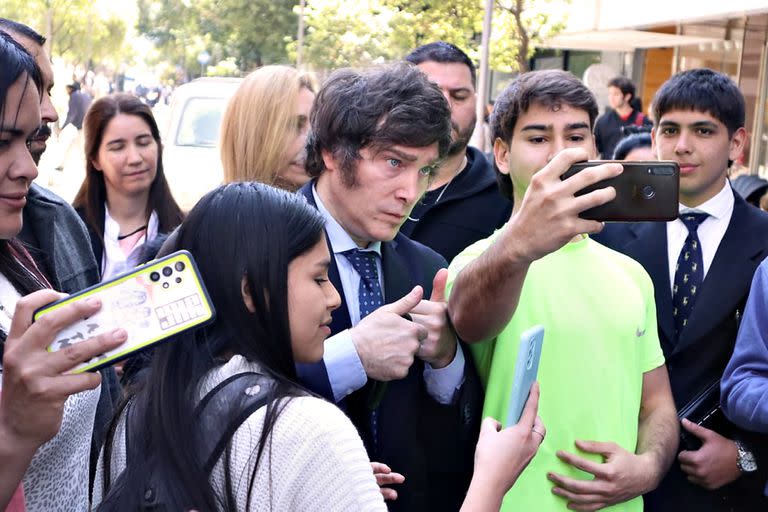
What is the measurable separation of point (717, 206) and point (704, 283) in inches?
13.7

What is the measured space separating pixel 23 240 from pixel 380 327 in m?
1.04

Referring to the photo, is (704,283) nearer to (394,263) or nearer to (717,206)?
(717,206)

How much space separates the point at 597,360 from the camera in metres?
2.61

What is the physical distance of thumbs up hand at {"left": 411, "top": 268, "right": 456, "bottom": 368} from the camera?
2498 mm

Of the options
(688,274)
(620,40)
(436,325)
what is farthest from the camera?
(620,40)

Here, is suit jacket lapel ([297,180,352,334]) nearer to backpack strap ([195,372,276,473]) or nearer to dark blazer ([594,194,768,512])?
backpack strap ([195,372,276,473])

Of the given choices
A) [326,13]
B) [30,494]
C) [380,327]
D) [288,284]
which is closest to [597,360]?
[380,327]

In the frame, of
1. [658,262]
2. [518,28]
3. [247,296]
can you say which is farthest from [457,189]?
[518,28]

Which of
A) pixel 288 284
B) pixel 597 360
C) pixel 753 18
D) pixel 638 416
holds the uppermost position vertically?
pixel 753 18

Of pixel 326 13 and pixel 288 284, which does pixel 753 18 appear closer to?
pixel 326 13

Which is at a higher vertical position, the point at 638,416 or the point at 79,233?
the point at 79,233

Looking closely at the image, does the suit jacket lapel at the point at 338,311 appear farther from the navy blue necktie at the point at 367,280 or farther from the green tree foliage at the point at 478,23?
the green tree foliage at the point at 478,23

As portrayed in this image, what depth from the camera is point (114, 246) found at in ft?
15.0

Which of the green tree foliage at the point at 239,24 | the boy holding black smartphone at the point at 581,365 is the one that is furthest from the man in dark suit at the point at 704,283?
the green tree foliage at the point at 239,24
